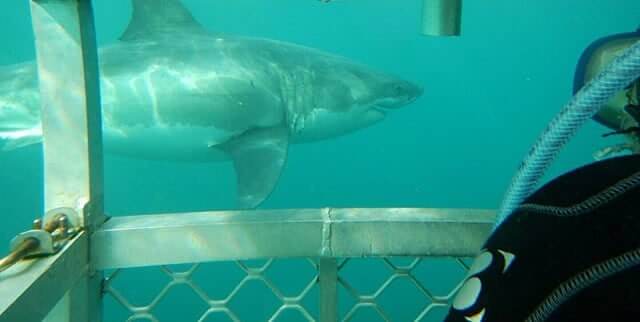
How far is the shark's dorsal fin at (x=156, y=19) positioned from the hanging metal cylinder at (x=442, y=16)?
4.94 meters

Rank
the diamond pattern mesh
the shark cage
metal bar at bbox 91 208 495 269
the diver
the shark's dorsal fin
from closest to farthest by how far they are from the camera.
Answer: the diver
the shark cage
metal bar at bbox 91 208 495 269
the shark's dorsal fin
the diamond pattern mesh

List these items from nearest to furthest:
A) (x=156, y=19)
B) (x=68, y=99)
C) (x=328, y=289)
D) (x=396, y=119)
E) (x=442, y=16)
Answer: (x=442, y=16), (x=68, y=99), (x=328, y=289), (x=156, y=19), (x=396, y=119)

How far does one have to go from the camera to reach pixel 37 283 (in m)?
1.27

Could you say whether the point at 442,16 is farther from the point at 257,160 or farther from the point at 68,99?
the point at 257,160

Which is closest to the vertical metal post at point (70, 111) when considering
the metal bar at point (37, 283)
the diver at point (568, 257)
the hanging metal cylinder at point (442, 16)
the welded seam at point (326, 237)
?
the metal bar at point (37, 283)

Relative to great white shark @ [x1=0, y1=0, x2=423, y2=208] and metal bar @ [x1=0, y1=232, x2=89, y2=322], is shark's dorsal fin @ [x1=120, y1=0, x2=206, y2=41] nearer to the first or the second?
great white shark @ [x1=0, y1=0, x2=423, y2=208]

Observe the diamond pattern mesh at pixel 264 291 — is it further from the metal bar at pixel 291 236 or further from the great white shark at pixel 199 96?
the metal bar at pixel 291 236

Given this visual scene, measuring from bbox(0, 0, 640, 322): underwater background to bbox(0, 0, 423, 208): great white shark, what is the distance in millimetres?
5534

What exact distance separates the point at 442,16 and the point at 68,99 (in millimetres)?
1150

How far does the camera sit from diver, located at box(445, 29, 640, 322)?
60 centimetres

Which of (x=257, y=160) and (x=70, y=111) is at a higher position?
(x=70, y=111)

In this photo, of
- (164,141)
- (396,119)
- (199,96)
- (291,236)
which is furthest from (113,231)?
(396,119)

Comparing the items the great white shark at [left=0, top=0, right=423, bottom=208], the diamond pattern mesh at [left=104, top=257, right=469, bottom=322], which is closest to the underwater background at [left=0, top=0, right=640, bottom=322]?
the diamond pattern mesh at [left=104, top=257, right=469, bottom=322]

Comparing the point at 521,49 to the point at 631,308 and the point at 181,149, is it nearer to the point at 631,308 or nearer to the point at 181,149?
the point at 181,149
